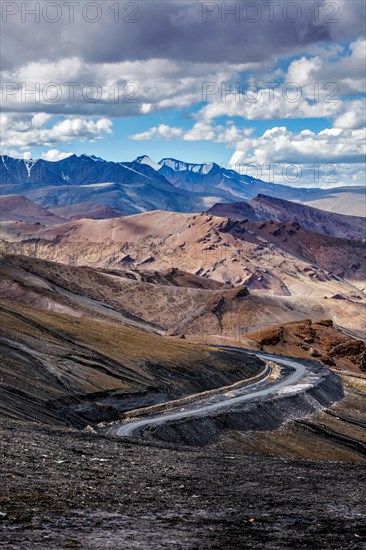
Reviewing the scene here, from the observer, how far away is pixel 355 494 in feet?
93.2

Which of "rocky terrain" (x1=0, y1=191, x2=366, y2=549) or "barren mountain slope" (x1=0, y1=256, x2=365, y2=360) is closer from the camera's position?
"rocky terrain" (x1=0, y1=191, x2=366, y2=549)

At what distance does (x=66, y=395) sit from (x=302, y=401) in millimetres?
29295

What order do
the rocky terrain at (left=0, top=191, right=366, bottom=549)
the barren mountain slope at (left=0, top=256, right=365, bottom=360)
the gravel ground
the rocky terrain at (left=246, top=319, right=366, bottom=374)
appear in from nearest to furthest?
1. the gravel ground
2. the rocky terrain at (left=0, top=191, right=366, bottom=549)
3. the rocky terrain at (left=246, top=319, right=366, bottom=374)
4. the barren mountain slope at (left=0, top=256, right=365, bottom=360)

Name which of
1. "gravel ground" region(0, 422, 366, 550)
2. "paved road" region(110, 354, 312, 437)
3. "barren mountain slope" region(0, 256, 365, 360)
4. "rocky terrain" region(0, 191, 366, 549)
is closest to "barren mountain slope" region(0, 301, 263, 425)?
"rocky terrain" region(0, 191, 366, 549)

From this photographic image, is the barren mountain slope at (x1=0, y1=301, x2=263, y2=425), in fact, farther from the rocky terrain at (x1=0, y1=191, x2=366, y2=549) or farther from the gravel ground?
the gravel ground

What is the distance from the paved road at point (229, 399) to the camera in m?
60.0

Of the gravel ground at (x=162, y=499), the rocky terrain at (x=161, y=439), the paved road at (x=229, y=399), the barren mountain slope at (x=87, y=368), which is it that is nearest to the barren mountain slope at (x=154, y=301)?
the rocky terrain at (x=161, y=439)

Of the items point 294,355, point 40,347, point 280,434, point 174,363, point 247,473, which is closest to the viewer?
point 247,473

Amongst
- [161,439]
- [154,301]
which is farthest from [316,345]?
[161,439]

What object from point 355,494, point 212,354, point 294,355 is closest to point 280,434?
point 212,354

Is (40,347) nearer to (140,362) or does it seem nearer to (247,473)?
(140,362)

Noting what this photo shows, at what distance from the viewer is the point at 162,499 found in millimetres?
25344

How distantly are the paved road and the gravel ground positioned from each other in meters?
22.3

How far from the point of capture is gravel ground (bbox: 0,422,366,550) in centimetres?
2052
